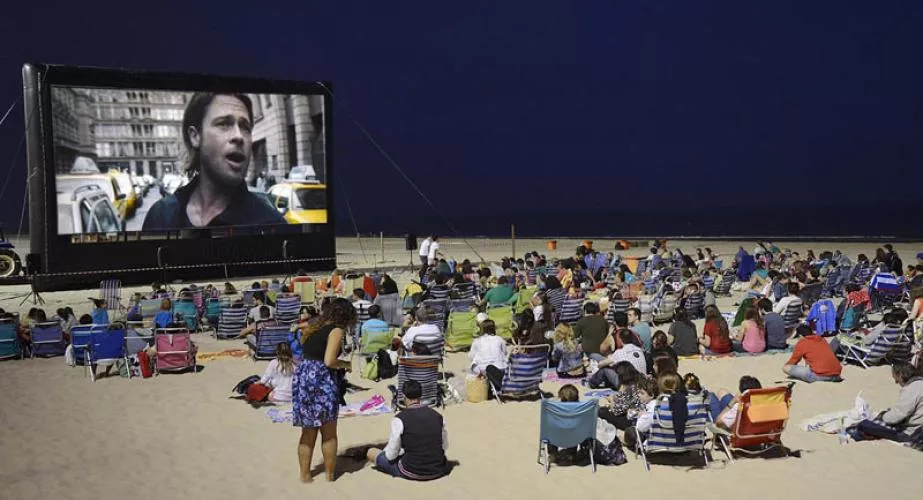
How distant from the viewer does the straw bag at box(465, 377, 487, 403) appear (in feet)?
28.7

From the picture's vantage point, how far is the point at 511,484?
6.31 meters

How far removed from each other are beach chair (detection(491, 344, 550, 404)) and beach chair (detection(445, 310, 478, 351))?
288 cm

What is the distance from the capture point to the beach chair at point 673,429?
253 inches

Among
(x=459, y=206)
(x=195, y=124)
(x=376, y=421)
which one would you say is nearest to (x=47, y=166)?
(x=195, y=124)

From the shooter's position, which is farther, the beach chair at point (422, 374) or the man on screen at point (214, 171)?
the man on screen at point (214, 171)

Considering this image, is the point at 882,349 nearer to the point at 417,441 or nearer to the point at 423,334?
the point at 423,334

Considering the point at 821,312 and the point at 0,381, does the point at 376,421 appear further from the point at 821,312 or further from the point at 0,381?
the point at 821,312

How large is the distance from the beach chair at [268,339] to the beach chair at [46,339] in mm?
2773

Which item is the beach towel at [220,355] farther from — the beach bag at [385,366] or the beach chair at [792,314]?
the beach chair at [792,314]

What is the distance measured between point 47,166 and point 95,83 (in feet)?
8.08

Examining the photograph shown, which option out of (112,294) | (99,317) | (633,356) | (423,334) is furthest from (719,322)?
(112,294)

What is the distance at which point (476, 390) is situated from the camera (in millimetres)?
8742

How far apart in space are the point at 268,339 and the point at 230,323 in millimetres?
2224

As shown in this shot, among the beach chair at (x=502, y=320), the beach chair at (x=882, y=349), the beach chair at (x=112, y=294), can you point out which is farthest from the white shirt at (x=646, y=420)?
the beach chair at (x=112, y=294)
